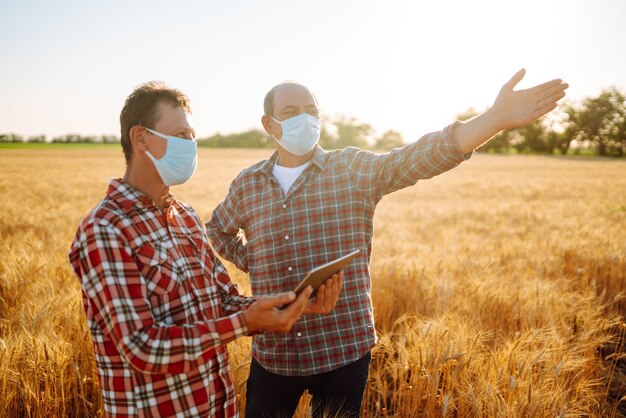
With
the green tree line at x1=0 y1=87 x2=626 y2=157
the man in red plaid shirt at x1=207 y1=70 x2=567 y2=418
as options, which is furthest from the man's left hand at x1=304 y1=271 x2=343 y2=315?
the green tree line at x1=0 y1=87 x2=626 y2=157

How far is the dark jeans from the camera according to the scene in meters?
1.98

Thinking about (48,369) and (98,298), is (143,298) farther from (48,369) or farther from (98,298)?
(48,369)

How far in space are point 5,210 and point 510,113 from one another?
898cm

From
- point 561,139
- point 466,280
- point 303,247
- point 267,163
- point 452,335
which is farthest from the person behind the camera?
point 561,139

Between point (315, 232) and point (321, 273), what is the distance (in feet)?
1.85

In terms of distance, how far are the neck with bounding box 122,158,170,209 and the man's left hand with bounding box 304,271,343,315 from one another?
69 centimetres

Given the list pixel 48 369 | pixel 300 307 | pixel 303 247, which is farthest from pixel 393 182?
pixel 48 369

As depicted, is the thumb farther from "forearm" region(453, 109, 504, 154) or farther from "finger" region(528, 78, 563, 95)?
"finger" region(528, 78, 563, 95)

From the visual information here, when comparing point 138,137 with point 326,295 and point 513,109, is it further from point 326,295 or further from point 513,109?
point 513,109

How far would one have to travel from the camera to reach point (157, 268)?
137 cm

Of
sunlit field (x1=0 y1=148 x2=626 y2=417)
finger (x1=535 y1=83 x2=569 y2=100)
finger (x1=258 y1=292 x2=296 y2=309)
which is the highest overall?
finger (x1=535 y1=83 x2=569 y2=100)

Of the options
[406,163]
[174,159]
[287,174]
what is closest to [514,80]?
[406,163]

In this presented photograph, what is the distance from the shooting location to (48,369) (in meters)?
2.18

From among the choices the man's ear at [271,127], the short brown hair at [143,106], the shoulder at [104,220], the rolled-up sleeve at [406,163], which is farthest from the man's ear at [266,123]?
the shoulder at [104,220]
